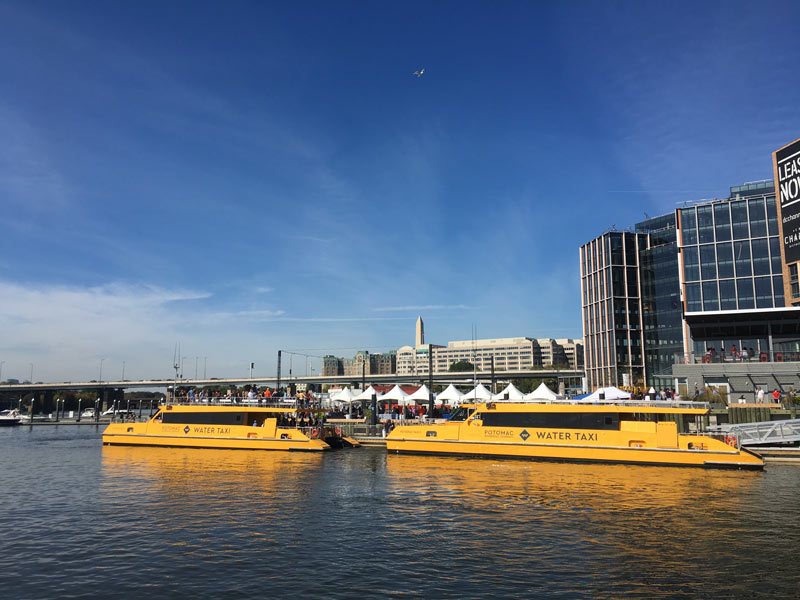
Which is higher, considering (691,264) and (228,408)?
(691,264)

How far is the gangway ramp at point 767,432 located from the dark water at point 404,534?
3.91 meters

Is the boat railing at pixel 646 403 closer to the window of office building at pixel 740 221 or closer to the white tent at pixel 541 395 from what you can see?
the white tent at pixel 541 395

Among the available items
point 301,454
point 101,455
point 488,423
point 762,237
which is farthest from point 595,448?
point 762,237

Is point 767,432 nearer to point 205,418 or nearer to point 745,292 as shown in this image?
point 205,418

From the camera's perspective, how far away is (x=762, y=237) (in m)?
82.9

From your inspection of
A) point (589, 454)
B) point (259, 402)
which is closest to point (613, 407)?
point (589, 454)

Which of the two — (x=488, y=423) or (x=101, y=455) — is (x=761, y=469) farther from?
(x=101, y=455)

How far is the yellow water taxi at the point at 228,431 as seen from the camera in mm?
37125

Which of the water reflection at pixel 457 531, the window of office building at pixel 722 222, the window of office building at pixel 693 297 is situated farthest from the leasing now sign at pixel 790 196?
the window of office building at pixel 722 222

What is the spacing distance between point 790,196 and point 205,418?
5147 cm

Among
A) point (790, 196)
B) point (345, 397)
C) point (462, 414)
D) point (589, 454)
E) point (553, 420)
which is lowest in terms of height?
point (589, 454)

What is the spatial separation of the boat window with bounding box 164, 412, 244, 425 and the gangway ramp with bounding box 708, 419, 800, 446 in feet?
97.7

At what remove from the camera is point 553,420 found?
31203 millimetres

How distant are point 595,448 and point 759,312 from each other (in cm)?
2808
